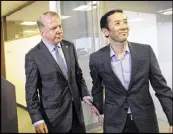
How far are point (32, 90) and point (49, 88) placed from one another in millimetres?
67

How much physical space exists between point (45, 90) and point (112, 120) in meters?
0.27

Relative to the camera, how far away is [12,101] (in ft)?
1.09

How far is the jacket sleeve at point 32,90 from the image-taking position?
742 millimetres

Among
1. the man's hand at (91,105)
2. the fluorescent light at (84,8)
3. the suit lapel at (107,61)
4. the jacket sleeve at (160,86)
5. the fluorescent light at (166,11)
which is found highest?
the fluorescent light at (84,8)

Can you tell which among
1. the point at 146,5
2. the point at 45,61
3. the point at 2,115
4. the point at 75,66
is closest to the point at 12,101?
the point at 2,115

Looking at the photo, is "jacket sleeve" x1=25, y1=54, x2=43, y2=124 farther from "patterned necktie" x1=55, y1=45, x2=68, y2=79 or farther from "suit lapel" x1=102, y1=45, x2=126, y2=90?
"suit lapel" x1=102, y1=45, x2=126, y2=90

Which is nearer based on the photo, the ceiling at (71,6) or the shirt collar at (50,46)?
the shirt collar at (50,46)

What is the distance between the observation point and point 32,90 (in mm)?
748

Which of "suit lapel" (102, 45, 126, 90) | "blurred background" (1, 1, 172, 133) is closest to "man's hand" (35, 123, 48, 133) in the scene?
"suit lapel" (102, 45, 126, 90)

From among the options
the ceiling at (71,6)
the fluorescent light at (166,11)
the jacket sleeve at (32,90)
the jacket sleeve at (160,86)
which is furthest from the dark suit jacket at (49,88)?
the fluorescent light at (166,11)

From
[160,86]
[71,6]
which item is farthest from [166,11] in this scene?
[160,86]

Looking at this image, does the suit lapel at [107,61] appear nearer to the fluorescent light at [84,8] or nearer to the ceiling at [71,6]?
the ceiling at [71,6]

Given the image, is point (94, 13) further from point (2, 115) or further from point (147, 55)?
point (2, 115)

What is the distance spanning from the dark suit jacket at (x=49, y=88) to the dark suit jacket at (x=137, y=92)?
129 millimetres
